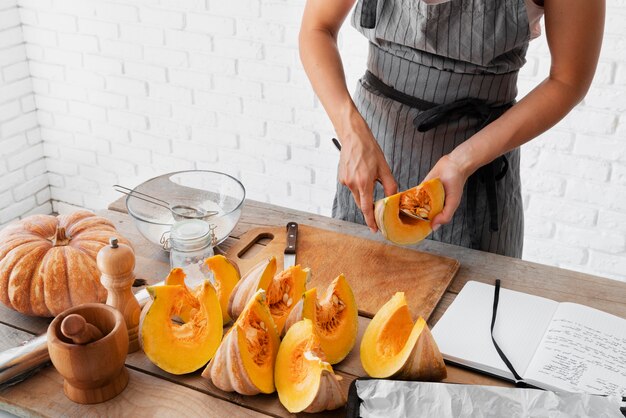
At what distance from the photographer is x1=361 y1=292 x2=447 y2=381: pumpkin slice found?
39.0 inches

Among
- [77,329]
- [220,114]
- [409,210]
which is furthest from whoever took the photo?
[220,114]

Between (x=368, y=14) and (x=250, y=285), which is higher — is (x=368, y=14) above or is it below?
above

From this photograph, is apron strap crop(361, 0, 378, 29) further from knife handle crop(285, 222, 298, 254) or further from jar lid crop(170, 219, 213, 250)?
jar lid crop(170, 219, 213, 250)

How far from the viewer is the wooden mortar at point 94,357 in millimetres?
955

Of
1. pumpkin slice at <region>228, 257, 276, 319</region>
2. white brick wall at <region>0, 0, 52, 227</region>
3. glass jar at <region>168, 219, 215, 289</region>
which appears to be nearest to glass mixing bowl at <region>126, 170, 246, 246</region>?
glass jar at <region>168, 219, 215, 289</region>

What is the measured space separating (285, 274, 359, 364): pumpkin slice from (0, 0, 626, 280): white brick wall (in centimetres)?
139

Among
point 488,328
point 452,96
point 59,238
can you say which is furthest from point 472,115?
point 59,238

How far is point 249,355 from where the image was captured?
1.00m

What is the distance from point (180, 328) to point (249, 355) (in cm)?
14

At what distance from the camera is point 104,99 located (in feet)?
9.75

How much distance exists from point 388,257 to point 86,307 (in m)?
0.62

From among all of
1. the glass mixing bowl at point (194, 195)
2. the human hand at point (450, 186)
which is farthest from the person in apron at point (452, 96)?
the glass mixing bowl at point (194, 195)

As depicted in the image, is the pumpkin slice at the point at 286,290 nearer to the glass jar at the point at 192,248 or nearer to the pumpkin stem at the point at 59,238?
the glass jar at the point at 192,248

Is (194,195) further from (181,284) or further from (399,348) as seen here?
(399,348)
